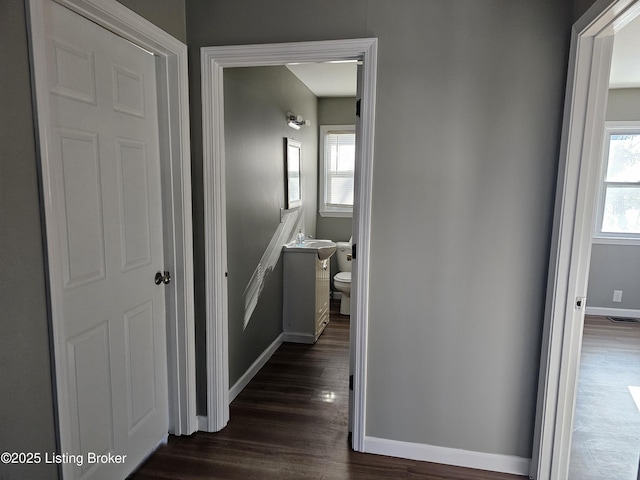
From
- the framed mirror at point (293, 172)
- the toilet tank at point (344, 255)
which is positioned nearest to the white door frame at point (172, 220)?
the framed mirror at point (293, 172)

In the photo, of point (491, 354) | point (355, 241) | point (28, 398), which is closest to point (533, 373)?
point (491, 354)

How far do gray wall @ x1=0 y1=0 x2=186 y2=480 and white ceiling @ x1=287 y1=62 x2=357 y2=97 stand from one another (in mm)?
2212

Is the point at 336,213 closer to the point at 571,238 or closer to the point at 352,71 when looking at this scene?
the point at 352,71

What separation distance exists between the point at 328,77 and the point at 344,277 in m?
2.00

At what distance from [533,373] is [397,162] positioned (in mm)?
1230

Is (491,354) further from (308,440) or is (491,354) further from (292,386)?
(292,386)

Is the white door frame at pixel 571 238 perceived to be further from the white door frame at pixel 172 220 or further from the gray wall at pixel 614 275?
the gray wall at pixel 614 275

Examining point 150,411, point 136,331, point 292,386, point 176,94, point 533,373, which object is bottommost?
point 292,386

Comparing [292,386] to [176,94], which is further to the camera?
[292,386]

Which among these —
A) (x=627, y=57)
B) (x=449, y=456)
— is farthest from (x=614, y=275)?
(x=449, y=456)

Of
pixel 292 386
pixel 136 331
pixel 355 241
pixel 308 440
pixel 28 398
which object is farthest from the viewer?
pixel 292 386

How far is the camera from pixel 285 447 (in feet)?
7.39

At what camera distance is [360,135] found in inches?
80.9

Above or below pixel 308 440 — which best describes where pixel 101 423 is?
above
